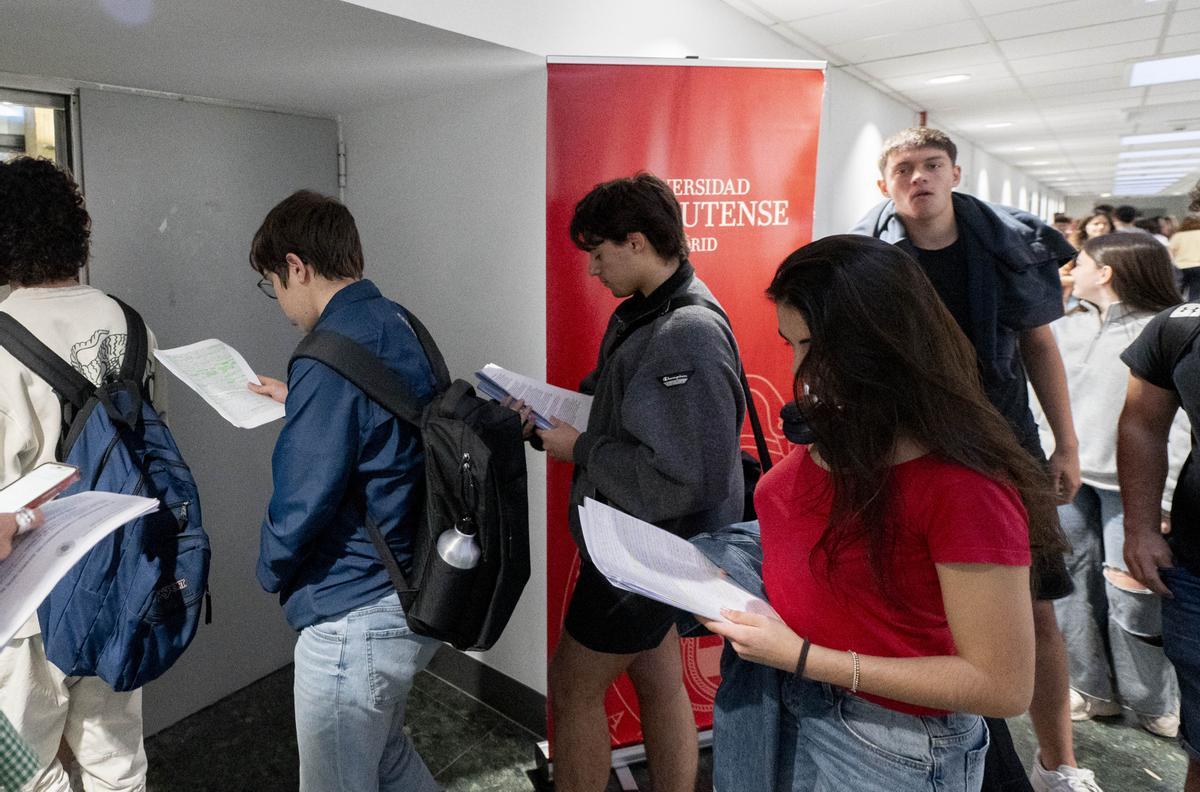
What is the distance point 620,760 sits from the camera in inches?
97.0

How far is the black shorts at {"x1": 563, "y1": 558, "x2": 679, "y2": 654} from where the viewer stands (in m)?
1.76

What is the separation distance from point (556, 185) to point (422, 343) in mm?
773

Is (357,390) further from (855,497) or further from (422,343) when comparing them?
(855,497)

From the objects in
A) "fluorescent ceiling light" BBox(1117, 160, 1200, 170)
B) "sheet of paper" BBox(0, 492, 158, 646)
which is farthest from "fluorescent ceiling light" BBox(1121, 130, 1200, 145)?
"sheet of paper" BBox(0, 492, 158, 646)

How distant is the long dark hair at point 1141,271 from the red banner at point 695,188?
1.05 meters

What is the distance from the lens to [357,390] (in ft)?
4.90

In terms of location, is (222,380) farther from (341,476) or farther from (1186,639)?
(1186,639)

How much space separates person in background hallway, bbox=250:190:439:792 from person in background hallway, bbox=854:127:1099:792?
1.35m

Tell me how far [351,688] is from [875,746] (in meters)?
0.97

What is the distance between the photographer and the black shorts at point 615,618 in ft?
5.78

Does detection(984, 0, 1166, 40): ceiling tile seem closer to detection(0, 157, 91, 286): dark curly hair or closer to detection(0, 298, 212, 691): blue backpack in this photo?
detection(0, 157, 91, 286): dark curly hair

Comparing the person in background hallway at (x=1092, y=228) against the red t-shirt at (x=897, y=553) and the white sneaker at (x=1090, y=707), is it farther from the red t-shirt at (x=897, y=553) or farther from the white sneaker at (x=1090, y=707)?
the red t-shirt at (x=897, y=553)

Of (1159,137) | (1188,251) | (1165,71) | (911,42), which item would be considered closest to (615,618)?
(1188,251)

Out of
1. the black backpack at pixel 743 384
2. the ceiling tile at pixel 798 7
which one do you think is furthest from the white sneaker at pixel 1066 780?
the ceiling tile at pixel 798 7
